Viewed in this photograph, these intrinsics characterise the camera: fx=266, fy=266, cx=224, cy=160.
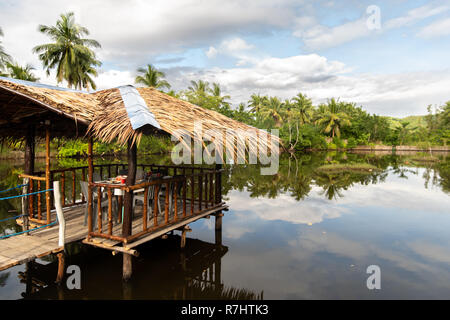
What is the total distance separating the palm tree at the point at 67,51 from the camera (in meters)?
25.9

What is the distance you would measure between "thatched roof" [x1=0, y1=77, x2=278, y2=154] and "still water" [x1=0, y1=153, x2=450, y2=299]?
2689mm

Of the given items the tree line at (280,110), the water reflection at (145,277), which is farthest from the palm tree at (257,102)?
the water reflection at (145,277)

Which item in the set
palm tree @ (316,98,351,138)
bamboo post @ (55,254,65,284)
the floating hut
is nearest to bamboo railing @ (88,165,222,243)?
the floating hut

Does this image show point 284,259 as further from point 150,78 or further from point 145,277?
point 150,78

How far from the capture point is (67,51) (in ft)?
86.3

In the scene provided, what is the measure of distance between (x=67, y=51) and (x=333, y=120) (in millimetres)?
39413

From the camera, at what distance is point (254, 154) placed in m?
6.47

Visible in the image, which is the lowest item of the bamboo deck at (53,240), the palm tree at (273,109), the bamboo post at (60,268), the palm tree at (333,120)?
the bamboo post at (60,268)

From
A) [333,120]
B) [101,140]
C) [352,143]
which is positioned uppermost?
[333,120]

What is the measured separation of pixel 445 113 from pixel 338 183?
156ft

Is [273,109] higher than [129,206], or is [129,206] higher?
[273,109]

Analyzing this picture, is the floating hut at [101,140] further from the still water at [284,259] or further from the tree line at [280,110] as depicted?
the tree line at [280,110]

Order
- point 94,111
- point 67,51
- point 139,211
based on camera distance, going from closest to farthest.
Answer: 1. point 94,111
2. point 139,211
3. point 67,51

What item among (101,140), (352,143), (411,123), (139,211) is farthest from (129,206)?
(411,123)
